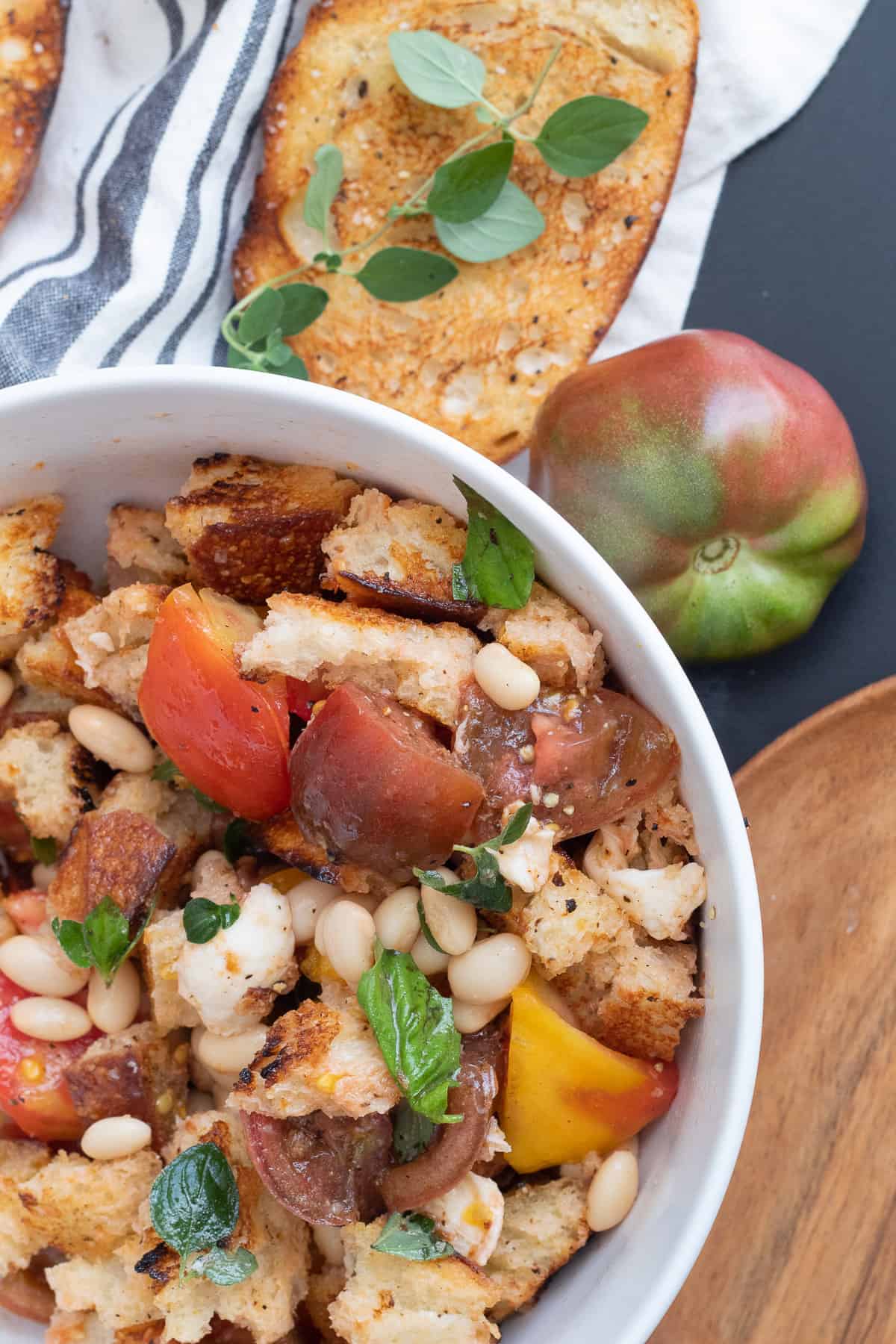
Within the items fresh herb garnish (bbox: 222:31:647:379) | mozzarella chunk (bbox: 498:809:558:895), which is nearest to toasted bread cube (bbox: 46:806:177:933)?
mozzarella chunk (bbox: 498:809:558:895)

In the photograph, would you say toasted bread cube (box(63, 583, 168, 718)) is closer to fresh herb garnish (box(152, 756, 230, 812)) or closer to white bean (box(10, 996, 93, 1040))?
fresh herb garnish (box(152, 756, 230, 812))

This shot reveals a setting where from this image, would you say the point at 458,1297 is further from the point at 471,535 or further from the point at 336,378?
the point at 336,378

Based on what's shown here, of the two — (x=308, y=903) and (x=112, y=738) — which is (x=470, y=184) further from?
(x=308, y=903)

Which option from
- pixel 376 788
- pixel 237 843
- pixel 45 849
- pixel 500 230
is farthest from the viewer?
pixel 500 230

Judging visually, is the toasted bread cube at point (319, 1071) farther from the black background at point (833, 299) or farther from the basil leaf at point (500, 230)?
the basil leaf at point (500, 230)

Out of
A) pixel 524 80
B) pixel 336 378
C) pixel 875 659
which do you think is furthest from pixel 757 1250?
pixel 524 80

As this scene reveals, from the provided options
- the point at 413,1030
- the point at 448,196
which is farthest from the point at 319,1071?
the point at 448,196
